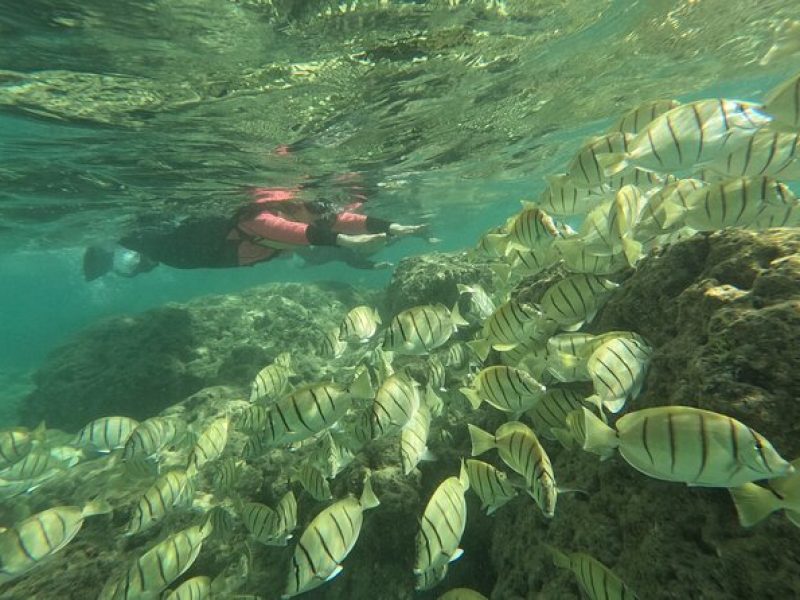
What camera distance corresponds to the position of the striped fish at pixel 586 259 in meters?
3.76

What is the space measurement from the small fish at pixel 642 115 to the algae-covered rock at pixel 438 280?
6.25m

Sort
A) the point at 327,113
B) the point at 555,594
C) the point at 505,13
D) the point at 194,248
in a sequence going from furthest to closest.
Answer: the point at 194,248, the point at 327,113, the point at 505,13, the point at 555,594

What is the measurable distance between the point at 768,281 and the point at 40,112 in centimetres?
1399

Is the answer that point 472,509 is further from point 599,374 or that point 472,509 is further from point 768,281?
point 768,281

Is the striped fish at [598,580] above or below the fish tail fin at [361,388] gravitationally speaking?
below

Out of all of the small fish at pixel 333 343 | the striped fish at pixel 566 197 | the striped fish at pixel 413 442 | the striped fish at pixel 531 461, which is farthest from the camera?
the small fish at pixel 333 343

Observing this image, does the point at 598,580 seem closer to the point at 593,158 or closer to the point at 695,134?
the point at 695,134

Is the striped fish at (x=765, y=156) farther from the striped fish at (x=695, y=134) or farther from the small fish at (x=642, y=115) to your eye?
the small fish at (x=642, y=115)

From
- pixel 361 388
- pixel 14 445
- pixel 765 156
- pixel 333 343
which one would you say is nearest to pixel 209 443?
pixel 333 343

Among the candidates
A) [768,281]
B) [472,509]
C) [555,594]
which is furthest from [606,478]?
[472,509]

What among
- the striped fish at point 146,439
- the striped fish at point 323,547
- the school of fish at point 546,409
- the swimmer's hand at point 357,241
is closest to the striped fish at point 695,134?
the school of fish at point 546,409

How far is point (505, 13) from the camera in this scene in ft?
30.8

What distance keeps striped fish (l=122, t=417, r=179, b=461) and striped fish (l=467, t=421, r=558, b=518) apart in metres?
4.42

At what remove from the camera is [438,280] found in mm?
10789
